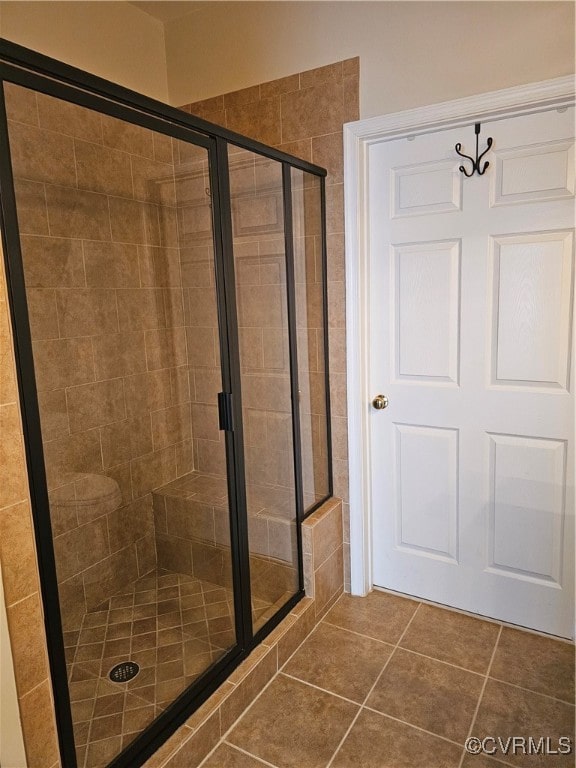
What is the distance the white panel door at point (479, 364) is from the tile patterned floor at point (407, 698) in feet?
0.68

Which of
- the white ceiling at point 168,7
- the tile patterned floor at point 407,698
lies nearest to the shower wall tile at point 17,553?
the tile patterned floor at point 407,698

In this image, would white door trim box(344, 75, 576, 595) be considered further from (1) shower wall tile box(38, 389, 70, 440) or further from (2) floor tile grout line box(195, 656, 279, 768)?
(1) shower wall tile box(38, 389, 70, 440)

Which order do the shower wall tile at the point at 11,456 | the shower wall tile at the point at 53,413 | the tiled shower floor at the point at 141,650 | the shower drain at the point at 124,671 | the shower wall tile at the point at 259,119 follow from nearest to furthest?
the shower wall tile at the point at 11,456
the shower wall tile at the point at 53,413
the tiled shower floor at the point at 141,650
the shower drain at the point at 124,671
the shower wall tile at the point at 259,119

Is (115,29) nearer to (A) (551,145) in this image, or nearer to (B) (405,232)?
(B) (405,232)

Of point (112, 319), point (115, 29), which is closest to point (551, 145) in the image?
point (112, 319)

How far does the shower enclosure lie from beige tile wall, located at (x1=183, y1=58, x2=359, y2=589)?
0.20 ft

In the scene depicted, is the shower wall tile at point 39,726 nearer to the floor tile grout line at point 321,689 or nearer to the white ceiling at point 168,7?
the floor tile grout line at point 321,689

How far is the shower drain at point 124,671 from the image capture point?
169 centimetres

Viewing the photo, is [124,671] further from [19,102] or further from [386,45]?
[386,45]

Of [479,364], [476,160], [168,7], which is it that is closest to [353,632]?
[479,364]

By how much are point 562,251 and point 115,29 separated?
2.12 metres

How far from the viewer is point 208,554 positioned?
2.08 metres

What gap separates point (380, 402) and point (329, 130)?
1176mm

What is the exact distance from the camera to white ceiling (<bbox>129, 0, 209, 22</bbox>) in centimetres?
237
